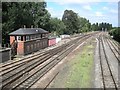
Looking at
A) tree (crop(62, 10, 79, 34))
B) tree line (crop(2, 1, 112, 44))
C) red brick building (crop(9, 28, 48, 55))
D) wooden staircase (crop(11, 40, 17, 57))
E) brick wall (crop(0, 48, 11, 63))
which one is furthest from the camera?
tree (crop(62, 10, 79, 34))

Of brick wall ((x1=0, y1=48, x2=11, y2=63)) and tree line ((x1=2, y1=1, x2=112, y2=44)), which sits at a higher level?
A: tree line ((x1=2, y1=1, x2=112, y2=44))

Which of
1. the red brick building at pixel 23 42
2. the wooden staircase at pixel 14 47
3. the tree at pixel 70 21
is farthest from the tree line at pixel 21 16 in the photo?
the tree at pixel 70 21

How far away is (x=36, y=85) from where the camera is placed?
1969 cm

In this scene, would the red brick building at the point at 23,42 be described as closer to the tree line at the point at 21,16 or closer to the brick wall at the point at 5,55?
the brick wall at the point at 5,55

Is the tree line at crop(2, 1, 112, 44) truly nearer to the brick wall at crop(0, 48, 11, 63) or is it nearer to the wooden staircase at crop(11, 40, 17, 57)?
the wooden staircase at crop(11, 40, 17, 57)

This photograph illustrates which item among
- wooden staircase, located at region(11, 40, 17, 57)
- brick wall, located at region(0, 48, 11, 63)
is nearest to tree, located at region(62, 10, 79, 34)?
wooden staircase, located at region(11, 40, 17, 57)

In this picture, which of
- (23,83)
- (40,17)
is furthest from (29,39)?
(40,17)

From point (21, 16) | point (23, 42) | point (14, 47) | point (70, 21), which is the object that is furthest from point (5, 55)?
point (70, 21)

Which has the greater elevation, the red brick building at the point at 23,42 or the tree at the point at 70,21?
the tree at the point at 70,21

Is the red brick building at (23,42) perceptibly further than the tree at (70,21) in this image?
No

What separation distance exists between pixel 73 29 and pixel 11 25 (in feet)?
267

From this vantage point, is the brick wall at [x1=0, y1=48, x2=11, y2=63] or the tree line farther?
the tree line

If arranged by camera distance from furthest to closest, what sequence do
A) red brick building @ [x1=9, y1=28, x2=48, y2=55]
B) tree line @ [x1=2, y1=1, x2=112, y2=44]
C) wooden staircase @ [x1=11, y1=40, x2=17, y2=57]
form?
tree line @ [x1=2, y1=1, x2=112, y2=44], red brick building @ [x1=9, y1=28, x2=48, y2=55], wooden staircase @ [x1=11, y1=40, x2=17, y2=57]

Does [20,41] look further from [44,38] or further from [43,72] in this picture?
[43,72]
